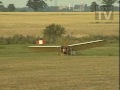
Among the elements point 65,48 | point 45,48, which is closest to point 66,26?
point 45,48

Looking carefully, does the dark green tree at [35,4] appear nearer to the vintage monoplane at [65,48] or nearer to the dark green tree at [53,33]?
the dark green tree at [53,33]

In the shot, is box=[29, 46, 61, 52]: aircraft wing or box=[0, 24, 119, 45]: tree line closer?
box=[29, 46, 61, 52]: aircraft wing

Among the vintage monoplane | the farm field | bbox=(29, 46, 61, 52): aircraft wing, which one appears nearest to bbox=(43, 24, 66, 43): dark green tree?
the farm field

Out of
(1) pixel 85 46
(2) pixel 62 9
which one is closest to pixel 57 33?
(1) pixel 85 46

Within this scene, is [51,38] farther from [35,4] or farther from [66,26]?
[35,4]

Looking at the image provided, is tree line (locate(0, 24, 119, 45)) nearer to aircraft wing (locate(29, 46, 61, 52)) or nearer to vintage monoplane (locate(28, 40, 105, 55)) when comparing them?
vintage monoplane (locate(28, 40, 105, 55))

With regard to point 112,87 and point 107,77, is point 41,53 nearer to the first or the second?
point 107,77

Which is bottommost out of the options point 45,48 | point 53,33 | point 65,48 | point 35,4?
point 35,4

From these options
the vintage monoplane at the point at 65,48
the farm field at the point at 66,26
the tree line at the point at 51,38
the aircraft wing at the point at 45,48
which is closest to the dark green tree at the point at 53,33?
the tree line at the point at 51,38

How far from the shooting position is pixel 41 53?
25.5 m

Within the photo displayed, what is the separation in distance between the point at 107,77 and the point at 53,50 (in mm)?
15045

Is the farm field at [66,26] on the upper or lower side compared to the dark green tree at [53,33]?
lower

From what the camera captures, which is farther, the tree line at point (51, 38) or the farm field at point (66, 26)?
the farm field at point (66, 26)

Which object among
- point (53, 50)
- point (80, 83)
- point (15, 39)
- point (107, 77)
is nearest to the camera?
point (80, 83)
